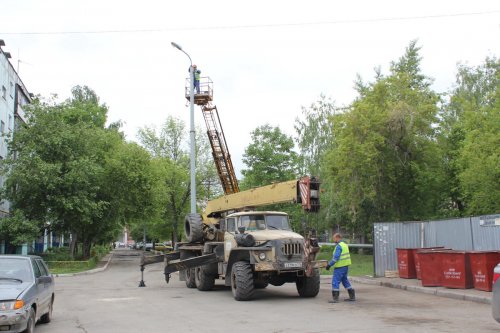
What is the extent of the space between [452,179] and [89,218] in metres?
22.5

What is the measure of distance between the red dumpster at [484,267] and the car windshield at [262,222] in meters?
5.31

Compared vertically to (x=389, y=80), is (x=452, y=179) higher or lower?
lower

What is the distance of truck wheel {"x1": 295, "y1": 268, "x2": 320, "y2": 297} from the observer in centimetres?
1396

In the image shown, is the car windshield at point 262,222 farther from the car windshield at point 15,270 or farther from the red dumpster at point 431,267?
the car windshield at point 15,270

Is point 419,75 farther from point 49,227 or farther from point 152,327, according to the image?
point 152,327

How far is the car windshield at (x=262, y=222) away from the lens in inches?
583

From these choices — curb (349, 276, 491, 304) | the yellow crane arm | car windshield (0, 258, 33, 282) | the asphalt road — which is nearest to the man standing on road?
the asphalt road

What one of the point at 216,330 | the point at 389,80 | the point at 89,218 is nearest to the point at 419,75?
the point at 389,80

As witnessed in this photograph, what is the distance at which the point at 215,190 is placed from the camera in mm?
51875

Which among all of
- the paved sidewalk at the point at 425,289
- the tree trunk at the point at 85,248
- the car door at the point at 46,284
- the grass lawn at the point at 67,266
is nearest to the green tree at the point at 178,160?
the tree trunk at the point at 85,248

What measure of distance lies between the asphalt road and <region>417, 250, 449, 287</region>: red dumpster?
782mm

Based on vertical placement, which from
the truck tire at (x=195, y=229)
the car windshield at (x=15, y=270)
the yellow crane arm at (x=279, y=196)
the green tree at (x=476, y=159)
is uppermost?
the green tree at (x=476, y=159)

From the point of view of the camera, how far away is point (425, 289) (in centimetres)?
1520

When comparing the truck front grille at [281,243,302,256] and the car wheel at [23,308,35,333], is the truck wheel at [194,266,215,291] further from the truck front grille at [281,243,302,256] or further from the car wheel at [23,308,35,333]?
the car wheel at [23,308,35,333]
